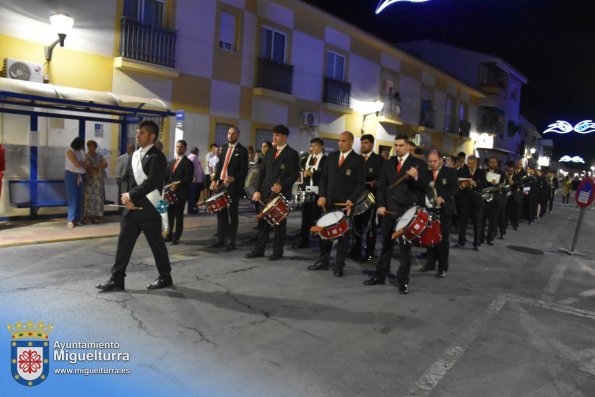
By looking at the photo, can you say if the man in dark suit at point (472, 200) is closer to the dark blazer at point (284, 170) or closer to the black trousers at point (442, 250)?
the black trousers at point (442, 250)

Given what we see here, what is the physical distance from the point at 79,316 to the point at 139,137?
2117mm

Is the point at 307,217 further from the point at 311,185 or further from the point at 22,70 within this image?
the point at 22,70

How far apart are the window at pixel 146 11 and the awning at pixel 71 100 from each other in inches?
135

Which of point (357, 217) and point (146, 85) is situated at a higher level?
point (146, 85)

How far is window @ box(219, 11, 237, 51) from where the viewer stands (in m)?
16.1

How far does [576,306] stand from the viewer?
6.71 meters

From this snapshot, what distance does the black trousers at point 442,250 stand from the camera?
7797 millimetres

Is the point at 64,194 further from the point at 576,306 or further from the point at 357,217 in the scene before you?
the point at 576,306

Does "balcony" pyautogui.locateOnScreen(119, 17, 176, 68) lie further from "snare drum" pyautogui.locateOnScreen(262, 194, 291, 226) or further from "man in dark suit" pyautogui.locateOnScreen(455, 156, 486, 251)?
"man in dark suit" pyautogui.locateOnScreen(455, 156, 486, 251)

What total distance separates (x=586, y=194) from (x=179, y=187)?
9.41 meters

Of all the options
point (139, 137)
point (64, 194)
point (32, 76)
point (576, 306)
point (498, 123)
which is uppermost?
point (498, 123)

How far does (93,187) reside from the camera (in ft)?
34.6

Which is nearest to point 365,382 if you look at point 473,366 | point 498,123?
point 473,366

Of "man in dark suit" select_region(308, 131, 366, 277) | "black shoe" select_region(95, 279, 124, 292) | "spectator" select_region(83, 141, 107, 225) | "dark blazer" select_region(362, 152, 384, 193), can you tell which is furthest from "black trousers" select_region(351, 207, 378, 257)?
"spectator" select_region(83, 141, 107, 225)
